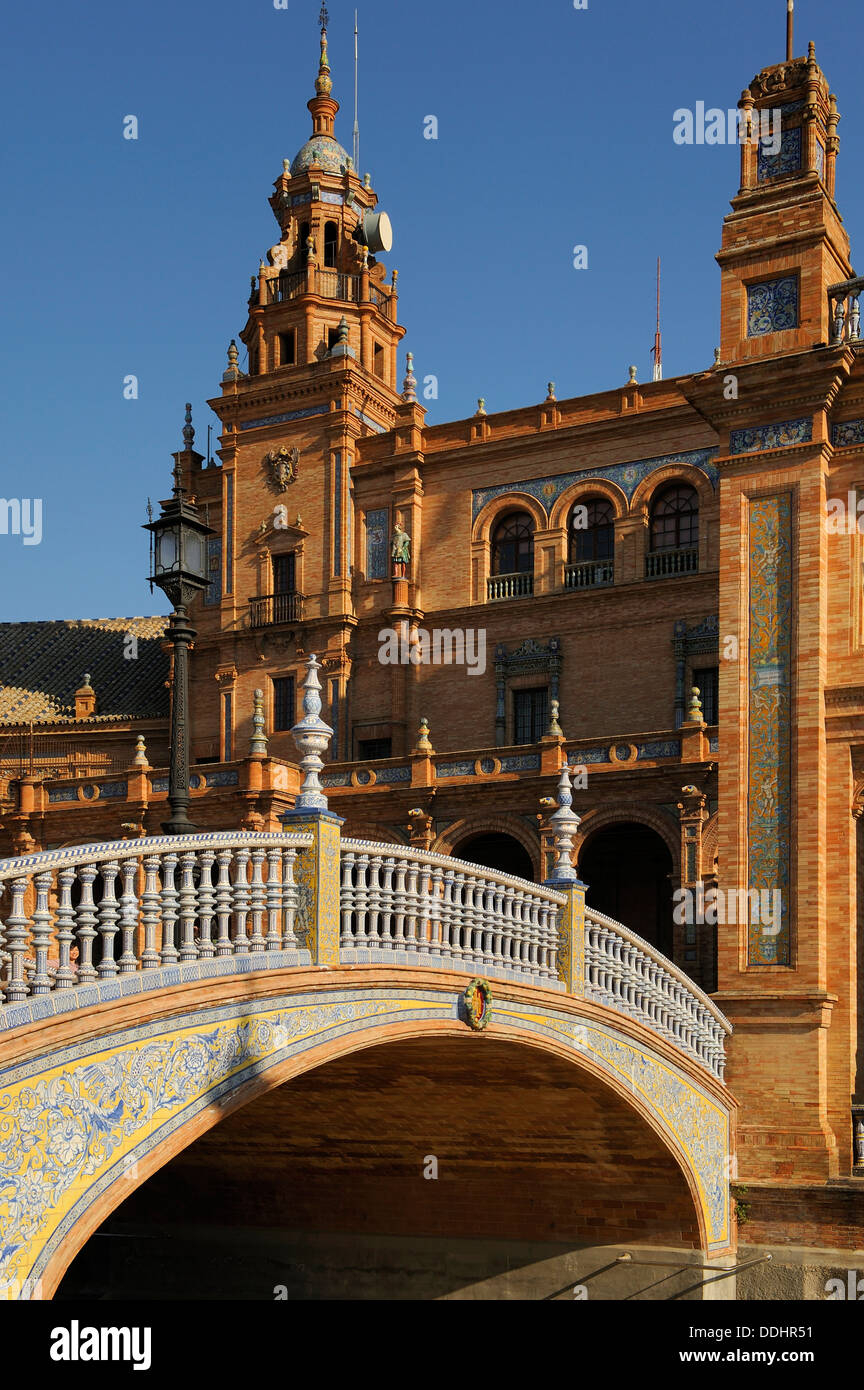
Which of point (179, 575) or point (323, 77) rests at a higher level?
point (323, 77)

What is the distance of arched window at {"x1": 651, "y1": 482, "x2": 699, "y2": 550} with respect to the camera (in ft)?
114

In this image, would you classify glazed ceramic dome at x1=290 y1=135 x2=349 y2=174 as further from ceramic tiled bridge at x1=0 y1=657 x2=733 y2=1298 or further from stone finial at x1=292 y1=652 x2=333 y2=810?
stone finial at x1=292 y1=652 x2=333 y2=810

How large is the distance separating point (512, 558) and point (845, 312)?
15875 mm

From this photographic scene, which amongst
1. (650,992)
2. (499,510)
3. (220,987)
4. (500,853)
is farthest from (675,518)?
(220,987)

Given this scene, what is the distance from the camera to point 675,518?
115 feet

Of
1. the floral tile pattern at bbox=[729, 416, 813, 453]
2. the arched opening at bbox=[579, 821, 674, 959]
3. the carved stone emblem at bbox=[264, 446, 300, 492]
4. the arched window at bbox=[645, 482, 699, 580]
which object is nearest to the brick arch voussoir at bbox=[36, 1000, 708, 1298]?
the floral tile pattern at bbox=[729, 416, 813, 453]

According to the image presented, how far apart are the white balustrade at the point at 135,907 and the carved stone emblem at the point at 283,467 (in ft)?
92.0

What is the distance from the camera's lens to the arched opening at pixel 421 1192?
61.0ft

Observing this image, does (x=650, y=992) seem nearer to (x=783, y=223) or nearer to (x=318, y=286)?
(x=783, y=223)

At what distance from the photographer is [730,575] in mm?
21953

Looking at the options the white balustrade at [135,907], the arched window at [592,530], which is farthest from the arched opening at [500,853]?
the white balustrade at [135,907]

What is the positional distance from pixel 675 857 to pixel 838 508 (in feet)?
29.8

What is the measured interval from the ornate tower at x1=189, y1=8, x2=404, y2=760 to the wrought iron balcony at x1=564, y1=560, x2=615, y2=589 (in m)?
5.21
